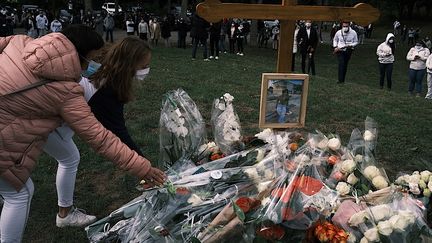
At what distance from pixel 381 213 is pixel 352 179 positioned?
37 centimetres

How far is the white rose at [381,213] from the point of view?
2264 millimetres

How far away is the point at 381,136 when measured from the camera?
6.12 metres

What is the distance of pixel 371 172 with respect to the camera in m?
2.66

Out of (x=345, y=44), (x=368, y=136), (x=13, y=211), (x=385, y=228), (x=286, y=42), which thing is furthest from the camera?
(x=345, y=44)

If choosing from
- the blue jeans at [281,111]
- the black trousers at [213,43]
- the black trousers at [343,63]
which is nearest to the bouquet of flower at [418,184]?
the blue jeans at [281,111]

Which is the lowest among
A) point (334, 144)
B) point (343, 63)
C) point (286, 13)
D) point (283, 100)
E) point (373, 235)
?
point (343, 63)

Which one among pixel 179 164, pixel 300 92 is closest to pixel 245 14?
pixel 300 92

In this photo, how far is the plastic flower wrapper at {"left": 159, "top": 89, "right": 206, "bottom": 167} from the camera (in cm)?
317

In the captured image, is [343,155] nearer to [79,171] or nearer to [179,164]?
[179,164]

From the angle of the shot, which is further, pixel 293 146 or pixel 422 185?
pixel 293 146

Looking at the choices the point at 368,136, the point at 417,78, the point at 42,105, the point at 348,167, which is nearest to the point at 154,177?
the point at 42,105

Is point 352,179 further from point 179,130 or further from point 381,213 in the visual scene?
point 179,130

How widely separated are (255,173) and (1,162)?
1344 millimetres

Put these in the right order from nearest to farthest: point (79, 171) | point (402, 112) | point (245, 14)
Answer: point (245, 14)
point (79, 171)
point (402, 112)
